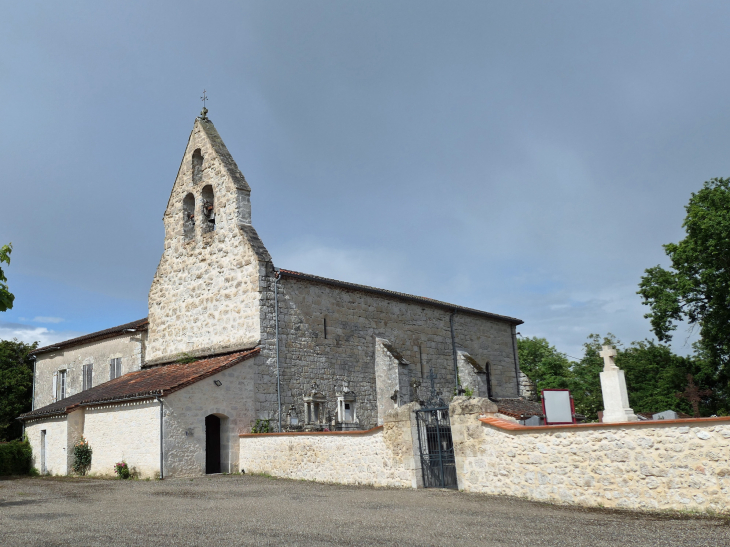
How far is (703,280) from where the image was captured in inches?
964

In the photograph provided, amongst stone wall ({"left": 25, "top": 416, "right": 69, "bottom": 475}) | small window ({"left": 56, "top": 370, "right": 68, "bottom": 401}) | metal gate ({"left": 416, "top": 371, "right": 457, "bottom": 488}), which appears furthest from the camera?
small window ({"left": 56, "top": 370, "right": 68, "bottom": 401})

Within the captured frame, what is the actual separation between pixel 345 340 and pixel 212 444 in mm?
5571

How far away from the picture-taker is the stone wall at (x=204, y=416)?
53.0 feet

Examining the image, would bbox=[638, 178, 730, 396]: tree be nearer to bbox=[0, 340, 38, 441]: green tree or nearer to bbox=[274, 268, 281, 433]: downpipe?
bbox=[274, 268, 281, 433]: downpipe

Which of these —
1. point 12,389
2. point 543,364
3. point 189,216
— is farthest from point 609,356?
point 543,364

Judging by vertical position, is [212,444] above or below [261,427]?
below

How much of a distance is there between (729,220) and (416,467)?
58.8ft

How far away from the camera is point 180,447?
1623cm

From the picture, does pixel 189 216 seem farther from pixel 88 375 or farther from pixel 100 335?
pixel 88 375

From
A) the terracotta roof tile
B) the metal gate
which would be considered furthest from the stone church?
the metal gate

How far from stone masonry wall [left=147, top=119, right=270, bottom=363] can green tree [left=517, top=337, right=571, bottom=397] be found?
102 ft

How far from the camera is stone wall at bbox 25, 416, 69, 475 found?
1908 centimetres

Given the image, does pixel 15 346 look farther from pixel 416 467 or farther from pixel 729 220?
pixel 729 220

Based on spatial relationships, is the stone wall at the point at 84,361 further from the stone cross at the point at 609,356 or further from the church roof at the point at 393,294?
Result: the stone cross at the point at 609,356
